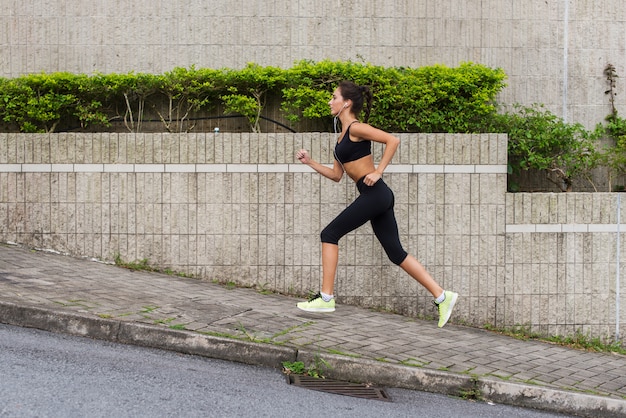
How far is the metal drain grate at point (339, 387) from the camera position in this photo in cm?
497

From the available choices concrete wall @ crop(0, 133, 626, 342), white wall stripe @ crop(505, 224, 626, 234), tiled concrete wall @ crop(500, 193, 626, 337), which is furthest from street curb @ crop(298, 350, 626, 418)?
white wall stripe @ crop(505, 224, 626, 234)

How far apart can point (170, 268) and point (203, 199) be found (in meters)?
0.85

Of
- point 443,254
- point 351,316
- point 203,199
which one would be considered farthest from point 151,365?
point 443,254

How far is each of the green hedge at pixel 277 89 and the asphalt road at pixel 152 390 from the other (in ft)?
11.5

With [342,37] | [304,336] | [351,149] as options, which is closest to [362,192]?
[351,149]

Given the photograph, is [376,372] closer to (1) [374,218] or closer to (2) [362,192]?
(1) [374,218]

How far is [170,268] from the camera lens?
7707 millimetres

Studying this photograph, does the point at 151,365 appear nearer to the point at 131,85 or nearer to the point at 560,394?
A: the point at 560,394

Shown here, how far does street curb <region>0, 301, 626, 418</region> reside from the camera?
5215 millimetres

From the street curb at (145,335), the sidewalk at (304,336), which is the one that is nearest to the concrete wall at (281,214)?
the sidewalk at (304,336)

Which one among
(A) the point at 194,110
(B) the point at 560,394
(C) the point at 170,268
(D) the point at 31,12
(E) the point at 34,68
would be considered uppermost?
(D) the point at 31,12

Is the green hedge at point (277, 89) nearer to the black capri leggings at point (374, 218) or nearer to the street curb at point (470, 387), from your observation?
the black capri leggings at point (374, 218)

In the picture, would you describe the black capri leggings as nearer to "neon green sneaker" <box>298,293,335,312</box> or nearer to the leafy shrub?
"neon green sneaker" <box>298,293,335,312</box>

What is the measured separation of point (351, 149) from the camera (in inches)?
247
